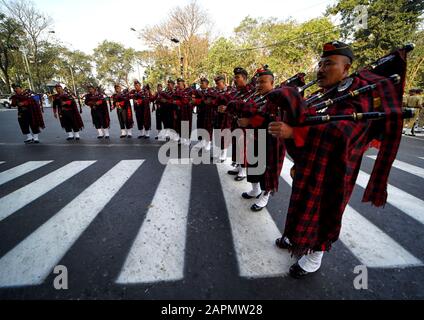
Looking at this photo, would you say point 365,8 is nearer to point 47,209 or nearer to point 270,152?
point 270,152

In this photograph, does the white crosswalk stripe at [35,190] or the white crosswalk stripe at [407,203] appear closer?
the white crosswalk stripe at [407,203]

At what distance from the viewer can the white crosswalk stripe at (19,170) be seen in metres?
4.47

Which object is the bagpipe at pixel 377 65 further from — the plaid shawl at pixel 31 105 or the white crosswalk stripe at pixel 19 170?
the plaid shawl at pixel 31 105

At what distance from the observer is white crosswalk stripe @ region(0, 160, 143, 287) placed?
6.77ft

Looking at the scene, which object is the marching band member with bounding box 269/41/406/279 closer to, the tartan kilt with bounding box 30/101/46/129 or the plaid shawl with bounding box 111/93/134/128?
the plaid shawl with bounding box 111/93/134/128

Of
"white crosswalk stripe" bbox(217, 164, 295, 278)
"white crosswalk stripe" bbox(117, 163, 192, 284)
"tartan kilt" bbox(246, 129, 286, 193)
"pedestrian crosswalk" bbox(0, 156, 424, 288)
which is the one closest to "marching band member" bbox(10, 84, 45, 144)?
"pedestrian crosswalk" bbox(0, 156, 424, 288)

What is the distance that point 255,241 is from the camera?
Result: 2.56 metres

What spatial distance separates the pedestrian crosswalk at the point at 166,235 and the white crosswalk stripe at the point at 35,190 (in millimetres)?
15

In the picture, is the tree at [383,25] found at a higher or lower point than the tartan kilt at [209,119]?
higher

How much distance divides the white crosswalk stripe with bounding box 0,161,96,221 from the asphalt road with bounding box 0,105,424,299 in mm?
20

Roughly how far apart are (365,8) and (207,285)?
26.3 meters

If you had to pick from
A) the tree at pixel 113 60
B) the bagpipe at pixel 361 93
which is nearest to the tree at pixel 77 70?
the tree at pixel 113 60

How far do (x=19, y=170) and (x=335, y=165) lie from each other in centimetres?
616
